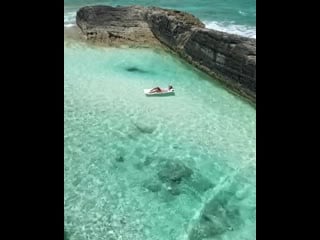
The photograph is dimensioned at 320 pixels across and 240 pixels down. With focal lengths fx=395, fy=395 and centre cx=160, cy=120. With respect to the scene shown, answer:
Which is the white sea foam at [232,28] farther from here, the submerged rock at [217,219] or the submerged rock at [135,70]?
the submerged rock at [217,219]

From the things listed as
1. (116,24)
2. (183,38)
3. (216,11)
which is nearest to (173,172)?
(183,38)

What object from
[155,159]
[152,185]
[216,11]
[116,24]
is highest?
[216,11]

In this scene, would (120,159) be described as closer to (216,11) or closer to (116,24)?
(116,24)

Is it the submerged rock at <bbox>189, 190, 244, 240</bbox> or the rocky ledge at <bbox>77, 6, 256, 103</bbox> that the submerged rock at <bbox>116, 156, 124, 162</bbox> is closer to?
the submerged rock at <bbox>189, 190, 244, 240</bbox>

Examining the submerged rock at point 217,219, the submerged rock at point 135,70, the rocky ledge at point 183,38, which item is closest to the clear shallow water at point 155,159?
the submerged rock at point 217,219
